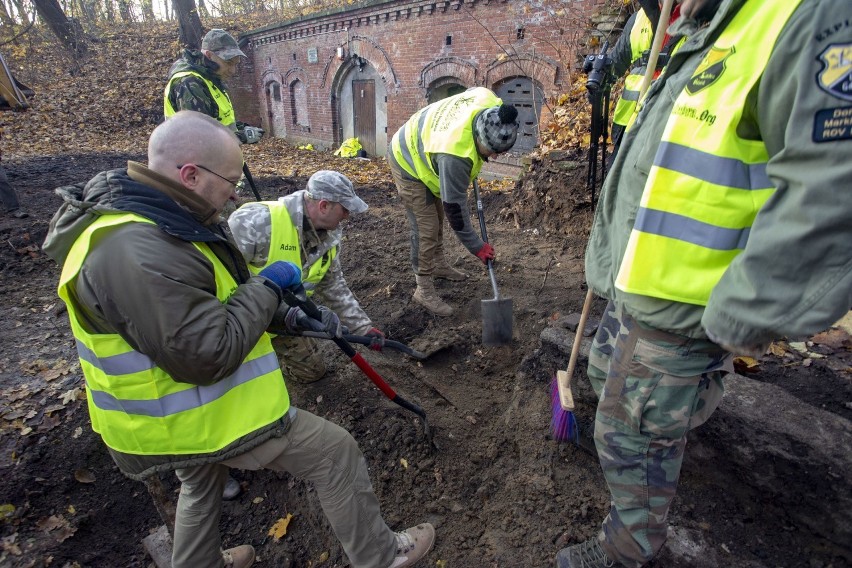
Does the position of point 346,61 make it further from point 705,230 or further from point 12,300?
point 705,230

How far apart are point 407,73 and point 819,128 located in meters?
11.3

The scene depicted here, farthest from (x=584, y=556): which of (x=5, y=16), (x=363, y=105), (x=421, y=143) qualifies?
(x=5, y=16)

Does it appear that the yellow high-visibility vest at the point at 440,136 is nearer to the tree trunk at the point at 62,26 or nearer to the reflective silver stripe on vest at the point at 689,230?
the reflective silver stripe on vest at the point at 689,230

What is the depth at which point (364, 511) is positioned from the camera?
1.98 meters

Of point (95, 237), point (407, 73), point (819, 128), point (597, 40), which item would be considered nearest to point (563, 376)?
point (819, 128)

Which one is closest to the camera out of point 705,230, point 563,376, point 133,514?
point 705,230

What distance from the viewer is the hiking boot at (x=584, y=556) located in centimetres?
187

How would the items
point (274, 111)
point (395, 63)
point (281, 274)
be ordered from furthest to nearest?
point (274, 111) < point (395, 63) < point (281, 274)

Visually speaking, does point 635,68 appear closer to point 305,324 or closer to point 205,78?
point 305,324

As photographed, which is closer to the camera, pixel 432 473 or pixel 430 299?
pixel 432 473

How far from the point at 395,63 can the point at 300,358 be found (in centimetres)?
1006

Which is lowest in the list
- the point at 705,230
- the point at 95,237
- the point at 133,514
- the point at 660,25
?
the point at 133,514

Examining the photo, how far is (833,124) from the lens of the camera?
39.4 inches

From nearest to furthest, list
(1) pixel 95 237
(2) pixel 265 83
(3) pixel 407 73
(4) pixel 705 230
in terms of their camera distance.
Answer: (4) pixel 705 230 → (1) pixel 95 237 → (3) pixel 407 73 → (2) pixel 265 83
